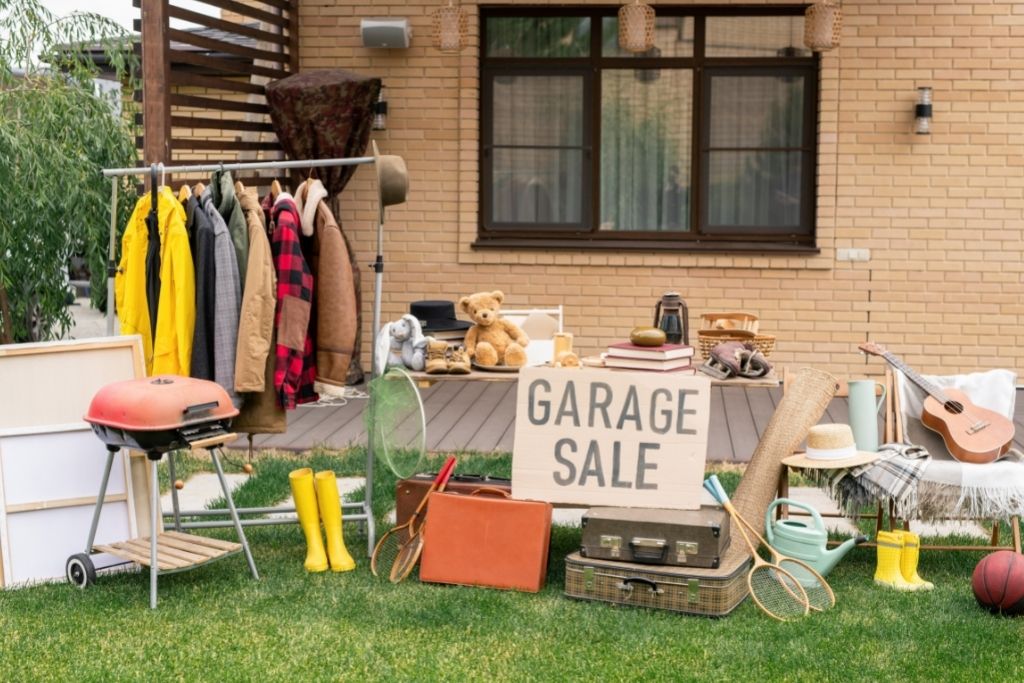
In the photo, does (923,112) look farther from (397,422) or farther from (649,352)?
(397,422)

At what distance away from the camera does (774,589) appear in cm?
479

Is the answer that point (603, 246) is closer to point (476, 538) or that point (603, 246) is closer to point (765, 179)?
point (765, 179)

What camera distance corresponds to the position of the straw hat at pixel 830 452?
16.6ft

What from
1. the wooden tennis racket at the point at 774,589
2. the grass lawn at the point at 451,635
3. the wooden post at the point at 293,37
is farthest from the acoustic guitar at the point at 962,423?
the wooden post at the point at 293,37

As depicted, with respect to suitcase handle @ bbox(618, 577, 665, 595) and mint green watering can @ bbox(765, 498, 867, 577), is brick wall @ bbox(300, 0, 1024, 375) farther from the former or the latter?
suitcase handle @ bbox(618, 577, 665, 595)

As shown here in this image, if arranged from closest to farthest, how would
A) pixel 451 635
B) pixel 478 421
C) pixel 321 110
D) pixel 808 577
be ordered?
pixel 451 635 < pixel 808 577 < pixel 478 421 < pixel 321 110

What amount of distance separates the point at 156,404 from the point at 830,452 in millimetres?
2452

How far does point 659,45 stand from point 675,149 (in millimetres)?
A: 727

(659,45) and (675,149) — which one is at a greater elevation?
(659,45)

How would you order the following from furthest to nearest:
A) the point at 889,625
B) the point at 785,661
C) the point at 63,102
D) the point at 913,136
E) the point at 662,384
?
the point at 913,136 < the point at 63,102 < the point at 662,384 < the point at 889,625 < the point at 785,661

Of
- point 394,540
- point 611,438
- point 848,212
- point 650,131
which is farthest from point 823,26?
point 394,540

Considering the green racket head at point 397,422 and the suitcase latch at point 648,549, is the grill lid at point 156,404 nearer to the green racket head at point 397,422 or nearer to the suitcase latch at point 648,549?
the green racket head at point 397,422

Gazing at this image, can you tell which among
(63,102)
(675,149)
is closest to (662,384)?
(63,102)

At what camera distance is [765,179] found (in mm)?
9492
